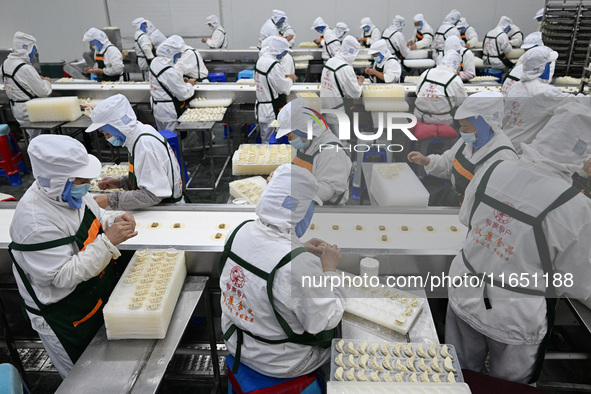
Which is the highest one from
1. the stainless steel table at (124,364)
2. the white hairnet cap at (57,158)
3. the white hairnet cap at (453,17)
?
the white hairnet cap at (453,17)

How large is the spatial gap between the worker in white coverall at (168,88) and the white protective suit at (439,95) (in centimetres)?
328

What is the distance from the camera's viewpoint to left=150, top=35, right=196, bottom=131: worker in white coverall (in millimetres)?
5762

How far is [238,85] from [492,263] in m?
5.62

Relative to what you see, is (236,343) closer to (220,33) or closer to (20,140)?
(20,140)

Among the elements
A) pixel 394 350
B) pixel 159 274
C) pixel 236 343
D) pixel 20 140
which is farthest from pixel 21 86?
pixel 394 350

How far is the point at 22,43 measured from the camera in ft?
19.0

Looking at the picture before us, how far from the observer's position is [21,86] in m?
5.82

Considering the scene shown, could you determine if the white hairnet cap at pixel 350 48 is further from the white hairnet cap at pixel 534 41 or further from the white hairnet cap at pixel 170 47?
the white hairnet cap at pixel 534 41

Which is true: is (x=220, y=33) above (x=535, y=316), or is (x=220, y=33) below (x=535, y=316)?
above

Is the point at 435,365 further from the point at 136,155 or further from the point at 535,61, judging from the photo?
the point at 535,61

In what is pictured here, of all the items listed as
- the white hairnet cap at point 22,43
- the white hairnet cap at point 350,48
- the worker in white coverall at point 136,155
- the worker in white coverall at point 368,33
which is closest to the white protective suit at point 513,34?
the worker in white coverall at point 368,33

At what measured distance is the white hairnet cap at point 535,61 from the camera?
4441 mm

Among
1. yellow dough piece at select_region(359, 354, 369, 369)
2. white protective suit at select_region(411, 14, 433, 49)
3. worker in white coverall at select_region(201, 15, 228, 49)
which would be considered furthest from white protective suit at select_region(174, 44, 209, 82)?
yellow dough piece at select_region(359, 354, 369, 369)

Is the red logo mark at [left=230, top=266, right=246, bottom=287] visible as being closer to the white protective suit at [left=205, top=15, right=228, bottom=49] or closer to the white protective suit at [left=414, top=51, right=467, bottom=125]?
Answer: the white protective suit at [left=414, top=51, right=467, bottom=125]
